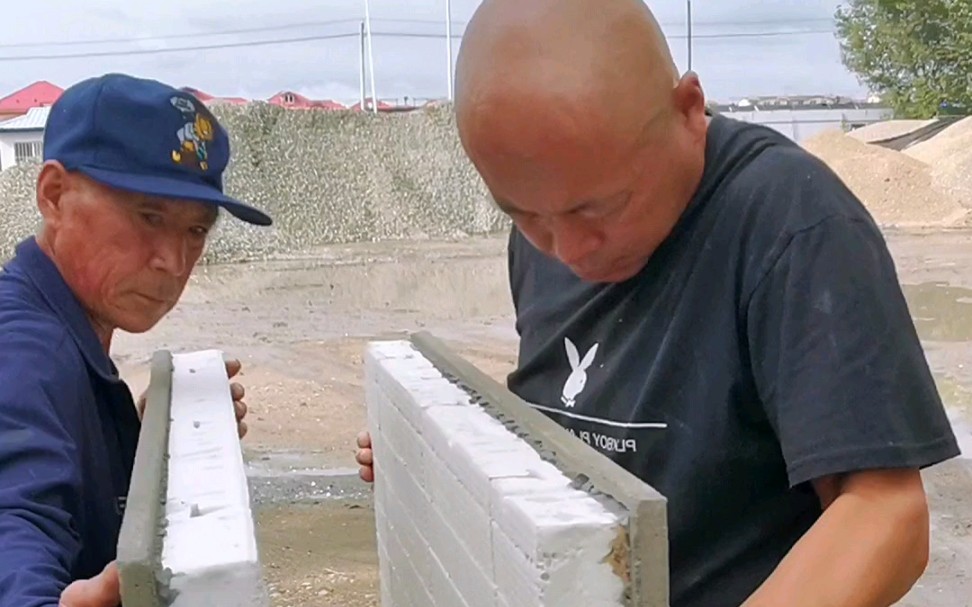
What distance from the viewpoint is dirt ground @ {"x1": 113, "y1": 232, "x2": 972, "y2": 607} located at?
5.46 metres

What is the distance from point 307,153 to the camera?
2509 cm

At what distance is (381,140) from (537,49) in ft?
83.2

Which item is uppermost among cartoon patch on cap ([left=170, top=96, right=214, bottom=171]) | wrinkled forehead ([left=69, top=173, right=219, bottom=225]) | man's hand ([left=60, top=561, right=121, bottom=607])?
cartoon patch on cap ([left=170, top=96, right=214, bottom=171])

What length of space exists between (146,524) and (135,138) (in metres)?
0.86

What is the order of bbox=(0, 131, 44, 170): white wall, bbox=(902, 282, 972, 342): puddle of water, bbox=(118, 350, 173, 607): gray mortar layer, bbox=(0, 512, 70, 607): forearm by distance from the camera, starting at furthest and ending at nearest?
bbox=(0, 131, 44, 170): white wall → bbox=(902, 282, 972, 342): puddle of water → bbox=(0, 512, 70, 607): forearm → bbox=(118, 350, 173, 607): gray mortar layer

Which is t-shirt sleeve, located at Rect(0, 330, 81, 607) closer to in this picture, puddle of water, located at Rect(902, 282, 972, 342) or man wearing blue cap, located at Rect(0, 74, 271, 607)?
man wearing blue cap, located at Rect(0, 74, 271, 607)

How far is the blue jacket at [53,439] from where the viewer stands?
Result: 1389 millimetres

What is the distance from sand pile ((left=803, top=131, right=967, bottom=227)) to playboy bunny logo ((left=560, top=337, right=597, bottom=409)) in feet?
77.8

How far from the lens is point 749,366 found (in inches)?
61.9

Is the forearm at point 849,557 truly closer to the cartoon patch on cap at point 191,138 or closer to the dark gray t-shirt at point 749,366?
the dark gray t-shirt at point 749,366

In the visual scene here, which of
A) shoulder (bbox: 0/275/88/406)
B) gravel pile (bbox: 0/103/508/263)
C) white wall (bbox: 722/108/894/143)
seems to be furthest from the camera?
white wall (bbox: 722/108/894/143)

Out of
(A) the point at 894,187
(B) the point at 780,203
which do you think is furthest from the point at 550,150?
(A) the point at 894,187

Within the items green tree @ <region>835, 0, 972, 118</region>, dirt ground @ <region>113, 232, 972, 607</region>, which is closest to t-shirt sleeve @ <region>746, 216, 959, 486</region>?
dirt ground @ <region>113, 232, 972, 607</region>

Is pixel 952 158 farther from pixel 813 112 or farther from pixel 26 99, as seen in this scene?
pixel 26 99
